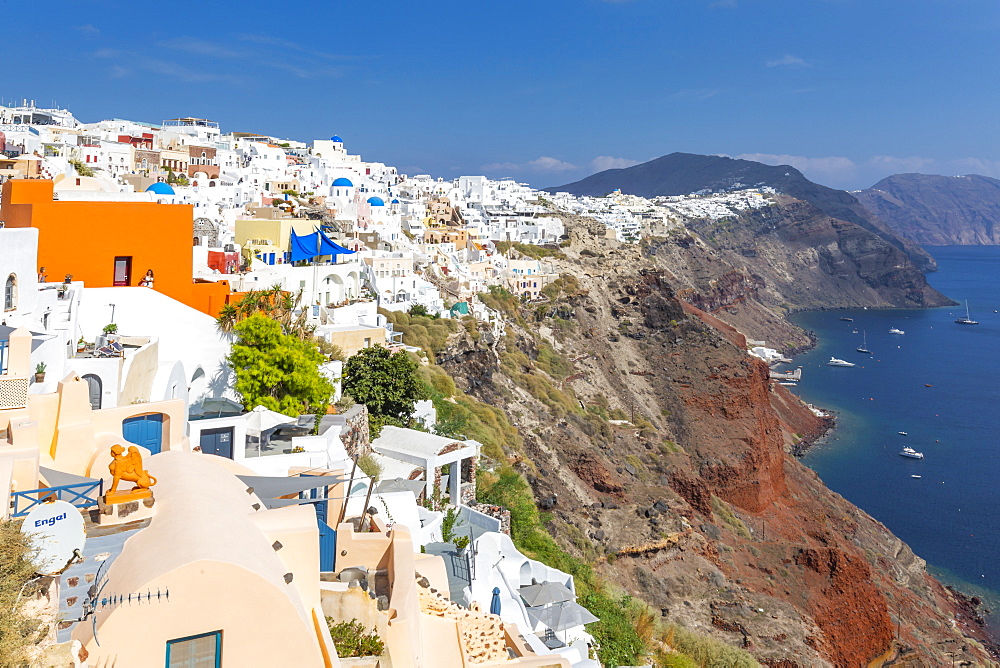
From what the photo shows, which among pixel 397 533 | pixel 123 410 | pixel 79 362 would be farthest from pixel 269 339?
pixel 397 533

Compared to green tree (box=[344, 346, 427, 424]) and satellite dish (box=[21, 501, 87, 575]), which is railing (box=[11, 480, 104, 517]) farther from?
Answer: green tree (box=[344, 346, 427, 424])

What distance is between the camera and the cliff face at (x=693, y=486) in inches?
1160

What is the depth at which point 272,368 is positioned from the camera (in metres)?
18.2

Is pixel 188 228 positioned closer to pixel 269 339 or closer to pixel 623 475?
pixel 269 339

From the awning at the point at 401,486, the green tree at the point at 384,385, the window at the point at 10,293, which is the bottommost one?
the awning at the point at 401,486

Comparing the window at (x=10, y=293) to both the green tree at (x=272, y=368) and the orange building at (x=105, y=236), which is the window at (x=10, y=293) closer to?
the orange building at (x=105, y=236)

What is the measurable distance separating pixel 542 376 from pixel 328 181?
31.2 metres

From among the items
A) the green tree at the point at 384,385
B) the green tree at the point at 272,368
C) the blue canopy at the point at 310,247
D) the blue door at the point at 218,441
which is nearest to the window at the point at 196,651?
the blue door at the point at 218,441

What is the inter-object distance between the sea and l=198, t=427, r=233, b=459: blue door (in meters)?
39.2

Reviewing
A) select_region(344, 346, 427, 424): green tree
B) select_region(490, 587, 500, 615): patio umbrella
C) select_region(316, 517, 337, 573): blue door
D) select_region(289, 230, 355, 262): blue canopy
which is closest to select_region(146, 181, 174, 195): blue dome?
select_region(289, 230, 355, 262): blue canopy

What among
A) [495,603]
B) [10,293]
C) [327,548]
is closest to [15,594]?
[327,548]

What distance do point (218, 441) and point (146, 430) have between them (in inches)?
149

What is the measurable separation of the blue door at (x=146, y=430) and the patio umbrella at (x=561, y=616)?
8.00m

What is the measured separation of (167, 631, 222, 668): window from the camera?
606 cm
